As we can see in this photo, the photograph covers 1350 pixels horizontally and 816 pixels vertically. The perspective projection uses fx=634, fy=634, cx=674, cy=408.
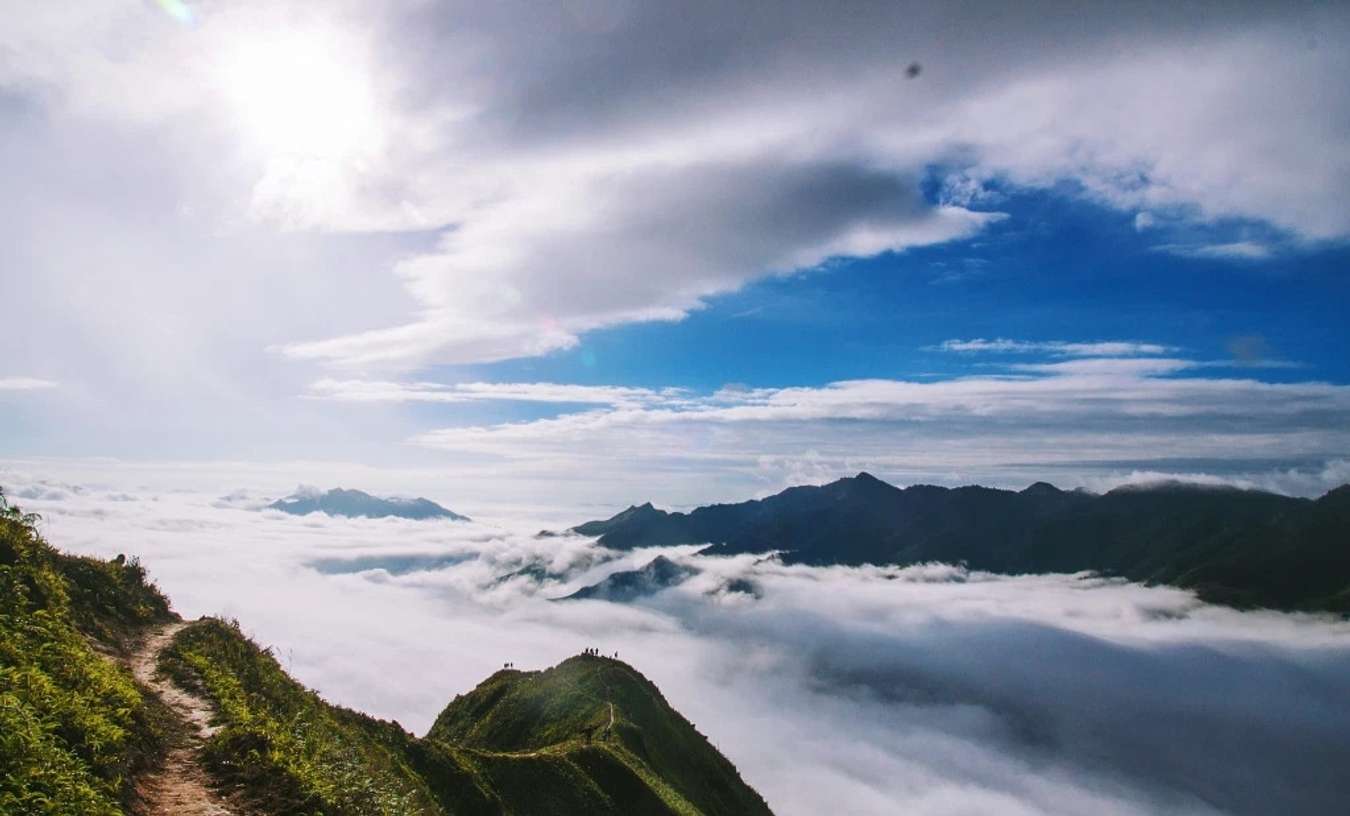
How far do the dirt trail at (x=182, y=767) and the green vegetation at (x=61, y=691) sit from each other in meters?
0.70

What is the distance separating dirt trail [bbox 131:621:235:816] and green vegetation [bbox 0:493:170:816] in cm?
70

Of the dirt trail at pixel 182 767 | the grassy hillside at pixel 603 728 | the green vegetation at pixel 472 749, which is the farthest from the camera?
the grassy hillside at pixel 603 728

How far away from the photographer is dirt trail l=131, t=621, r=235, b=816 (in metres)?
18.3

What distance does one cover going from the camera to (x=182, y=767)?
67.9 feet

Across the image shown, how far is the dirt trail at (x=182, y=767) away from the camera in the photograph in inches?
720

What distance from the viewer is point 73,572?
34938 millimetres

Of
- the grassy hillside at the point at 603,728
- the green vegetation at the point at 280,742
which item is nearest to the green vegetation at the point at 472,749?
the green vegetation at the point at 280,742

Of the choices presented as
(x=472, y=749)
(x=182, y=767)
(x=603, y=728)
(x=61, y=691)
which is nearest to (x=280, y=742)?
(x=182, y=767)

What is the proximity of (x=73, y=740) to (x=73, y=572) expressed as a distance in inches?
941

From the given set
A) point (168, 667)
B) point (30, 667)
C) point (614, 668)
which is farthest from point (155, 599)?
point (614, 668)

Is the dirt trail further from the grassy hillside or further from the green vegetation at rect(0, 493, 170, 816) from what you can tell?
the grassy hillside

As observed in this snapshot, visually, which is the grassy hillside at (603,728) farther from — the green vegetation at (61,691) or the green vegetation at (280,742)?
the green vegetation at (61,691)

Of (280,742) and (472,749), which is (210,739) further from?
(472,749)

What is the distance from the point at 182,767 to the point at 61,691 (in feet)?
14.2
